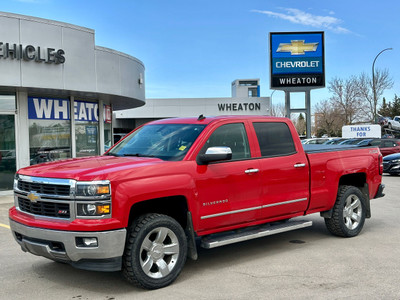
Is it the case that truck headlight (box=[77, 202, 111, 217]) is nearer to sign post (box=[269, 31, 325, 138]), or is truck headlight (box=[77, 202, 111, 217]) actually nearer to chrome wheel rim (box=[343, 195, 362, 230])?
chrome wheel rim (box=[343, 195, 362, 230])

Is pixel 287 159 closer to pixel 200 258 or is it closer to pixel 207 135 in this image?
pixel 207 135

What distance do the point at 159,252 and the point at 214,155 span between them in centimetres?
125

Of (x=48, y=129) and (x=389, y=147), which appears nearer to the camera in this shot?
(x=48, y=129)

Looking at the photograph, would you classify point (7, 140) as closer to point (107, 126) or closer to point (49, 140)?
point (49, 140)

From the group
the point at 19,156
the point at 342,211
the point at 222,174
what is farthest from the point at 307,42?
the point at 222,174

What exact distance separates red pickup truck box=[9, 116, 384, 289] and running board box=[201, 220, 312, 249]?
0.01 metres

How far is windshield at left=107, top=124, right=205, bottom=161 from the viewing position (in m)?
5.27

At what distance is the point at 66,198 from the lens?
4.33 metres

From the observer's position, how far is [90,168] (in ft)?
14.9

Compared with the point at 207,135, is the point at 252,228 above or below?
below

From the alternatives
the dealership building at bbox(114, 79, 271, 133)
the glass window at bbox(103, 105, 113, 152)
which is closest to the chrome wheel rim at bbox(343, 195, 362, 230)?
the glass window at bbox(103, 105, 113, 152)

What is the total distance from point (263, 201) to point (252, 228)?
45 cm

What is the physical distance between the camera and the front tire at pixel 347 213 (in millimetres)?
6742

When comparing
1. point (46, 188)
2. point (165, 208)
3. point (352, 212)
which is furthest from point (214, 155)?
point (352, 212)
